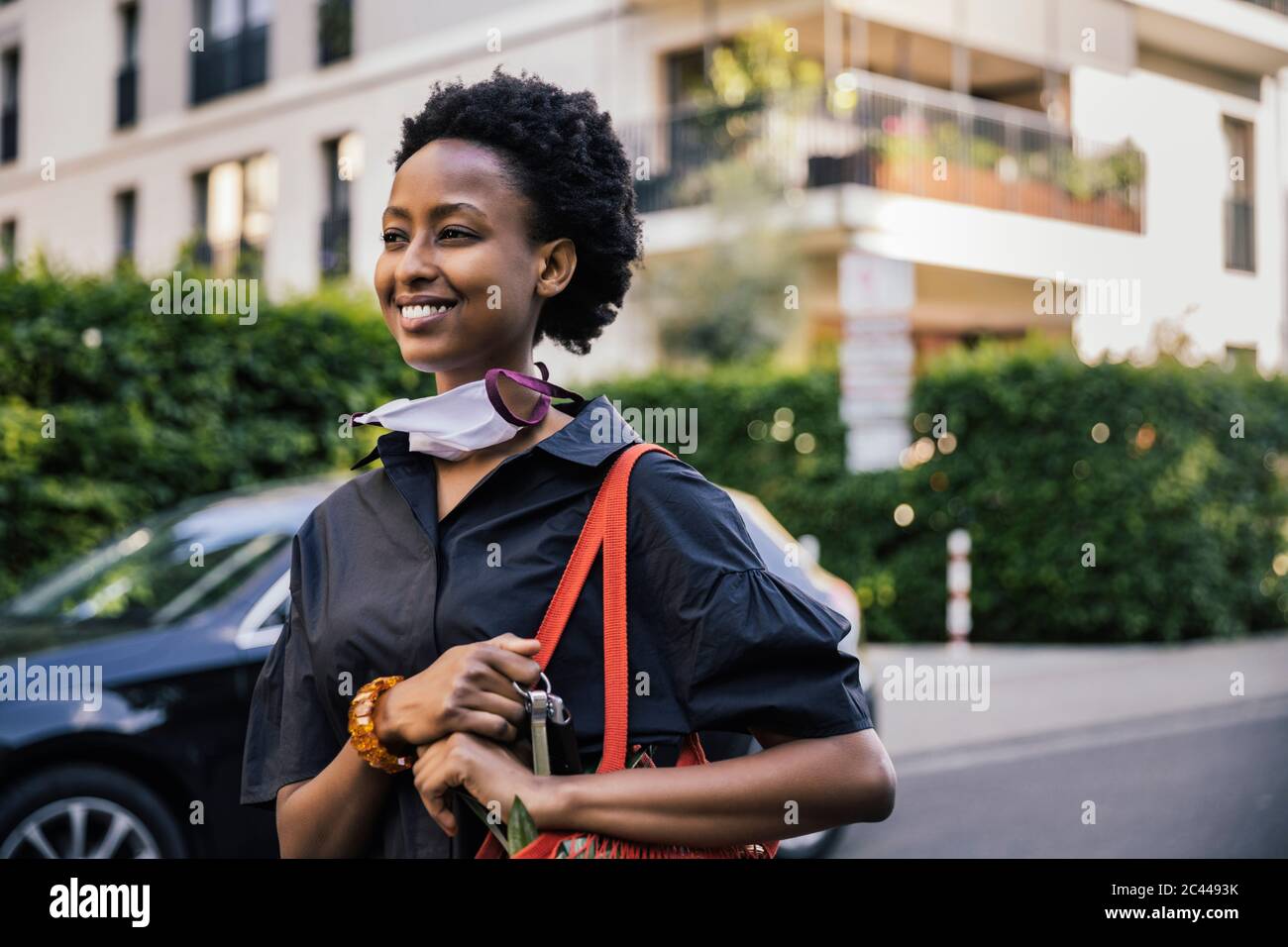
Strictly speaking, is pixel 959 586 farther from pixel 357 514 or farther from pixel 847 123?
pixel 357 514

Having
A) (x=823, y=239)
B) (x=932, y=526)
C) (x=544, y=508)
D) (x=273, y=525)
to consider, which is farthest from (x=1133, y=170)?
(x=544, y=508)

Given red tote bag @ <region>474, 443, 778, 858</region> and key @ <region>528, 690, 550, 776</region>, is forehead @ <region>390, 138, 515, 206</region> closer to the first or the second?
red tote bag @ <region>474, 443, 778, 858</region>

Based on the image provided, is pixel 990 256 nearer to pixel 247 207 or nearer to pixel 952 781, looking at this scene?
pixel 247 207

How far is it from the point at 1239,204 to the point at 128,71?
1503 centimetres

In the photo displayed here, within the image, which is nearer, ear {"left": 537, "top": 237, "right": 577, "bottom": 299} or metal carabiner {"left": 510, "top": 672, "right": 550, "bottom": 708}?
metal carabiner {"left": 510, "top": 672, "right": 550, "bottom": 708}

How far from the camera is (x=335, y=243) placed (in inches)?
803

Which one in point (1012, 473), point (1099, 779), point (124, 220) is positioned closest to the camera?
point (1099, 779)

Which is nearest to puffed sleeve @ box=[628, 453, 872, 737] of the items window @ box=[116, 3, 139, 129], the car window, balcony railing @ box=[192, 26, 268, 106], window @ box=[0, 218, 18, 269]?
the car window

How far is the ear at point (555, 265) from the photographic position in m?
1.86

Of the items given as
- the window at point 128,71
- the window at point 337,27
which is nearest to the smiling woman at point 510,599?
the window at point 337,27

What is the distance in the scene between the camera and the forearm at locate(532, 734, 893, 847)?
5.16ft

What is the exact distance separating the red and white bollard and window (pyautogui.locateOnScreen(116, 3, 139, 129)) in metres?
13.4

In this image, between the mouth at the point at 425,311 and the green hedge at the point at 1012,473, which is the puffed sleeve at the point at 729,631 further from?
the green hedge at the point at 1012,473

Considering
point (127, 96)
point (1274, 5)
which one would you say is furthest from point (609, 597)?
Result: point (127, 96)
